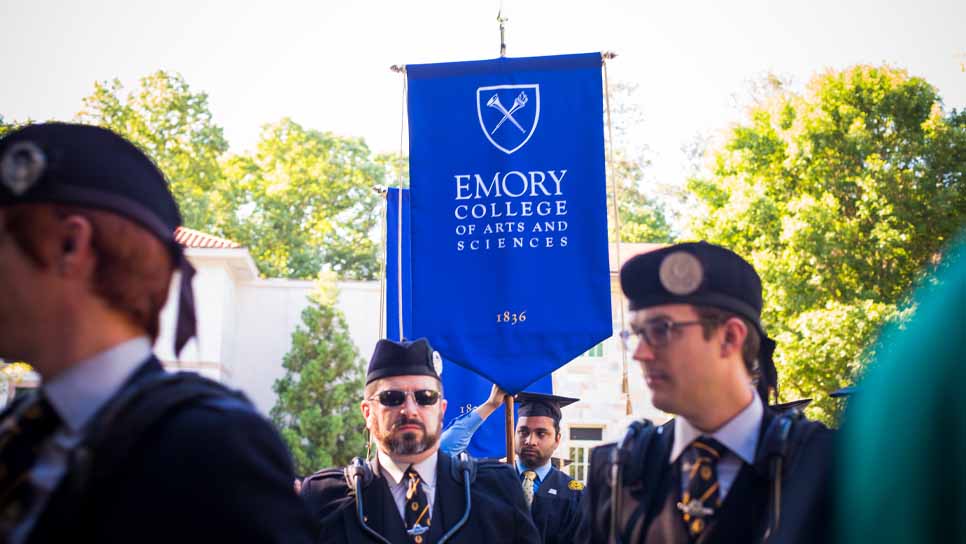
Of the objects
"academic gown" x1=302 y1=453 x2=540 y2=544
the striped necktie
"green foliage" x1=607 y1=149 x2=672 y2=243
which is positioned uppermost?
"green foliage" x1=607 y1=149 x2=672 y2=243

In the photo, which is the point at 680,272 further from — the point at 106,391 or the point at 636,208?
the point at 636,208

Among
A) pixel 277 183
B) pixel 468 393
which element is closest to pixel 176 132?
pixel 277 183

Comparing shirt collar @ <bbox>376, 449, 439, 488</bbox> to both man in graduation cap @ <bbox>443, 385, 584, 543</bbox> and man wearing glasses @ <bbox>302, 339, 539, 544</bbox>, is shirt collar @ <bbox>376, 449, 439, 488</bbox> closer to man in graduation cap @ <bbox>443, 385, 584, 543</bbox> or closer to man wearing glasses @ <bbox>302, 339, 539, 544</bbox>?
man wearing glasses @ <bbox>302, 339, 539, 544</bbox>

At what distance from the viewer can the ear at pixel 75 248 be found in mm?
2146

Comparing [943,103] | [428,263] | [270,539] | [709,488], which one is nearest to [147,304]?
[270,539]

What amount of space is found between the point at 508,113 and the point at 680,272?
395 centimetres

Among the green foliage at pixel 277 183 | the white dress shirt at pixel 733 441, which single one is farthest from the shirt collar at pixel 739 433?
the green foliage at pixel 277 183

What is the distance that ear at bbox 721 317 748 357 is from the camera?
321cm

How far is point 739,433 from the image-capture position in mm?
3121

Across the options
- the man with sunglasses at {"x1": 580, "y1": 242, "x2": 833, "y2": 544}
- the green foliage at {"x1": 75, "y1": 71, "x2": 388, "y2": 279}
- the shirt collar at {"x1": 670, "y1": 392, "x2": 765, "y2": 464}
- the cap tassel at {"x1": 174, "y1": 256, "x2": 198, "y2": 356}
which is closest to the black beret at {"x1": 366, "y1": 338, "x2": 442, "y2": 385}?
the man with sunglasses at {"x1": 580, "y1": 242, "x2": 833, "y2": 544}

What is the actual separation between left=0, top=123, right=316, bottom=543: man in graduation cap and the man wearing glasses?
3.26 metres

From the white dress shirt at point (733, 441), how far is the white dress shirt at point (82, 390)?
164 cm

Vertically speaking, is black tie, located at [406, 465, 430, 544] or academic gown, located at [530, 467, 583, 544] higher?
black tie, located at [406, 465, 430, 544]

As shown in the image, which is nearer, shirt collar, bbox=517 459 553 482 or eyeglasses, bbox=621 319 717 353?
eyeglasses, bbox=621 319 717 353
